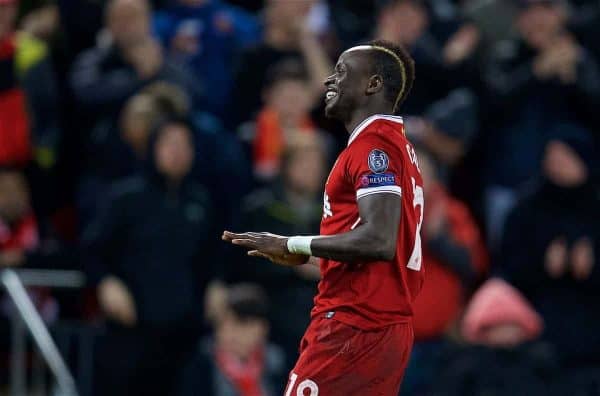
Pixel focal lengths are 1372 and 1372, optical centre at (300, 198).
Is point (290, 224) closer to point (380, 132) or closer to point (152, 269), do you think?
point (152, 269)

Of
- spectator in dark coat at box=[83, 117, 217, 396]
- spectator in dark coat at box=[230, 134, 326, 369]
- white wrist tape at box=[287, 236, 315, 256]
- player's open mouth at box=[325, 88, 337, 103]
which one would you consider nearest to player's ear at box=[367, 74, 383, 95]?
player's open mouth at box=[325, 88, 337, 103]

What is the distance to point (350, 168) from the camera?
4977 mm

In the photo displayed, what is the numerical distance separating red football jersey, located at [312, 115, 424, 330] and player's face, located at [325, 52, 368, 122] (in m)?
0.09

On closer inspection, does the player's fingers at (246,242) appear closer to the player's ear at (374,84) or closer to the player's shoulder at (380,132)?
the player's shoulder at (380,132)

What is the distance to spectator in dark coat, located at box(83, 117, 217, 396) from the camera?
29.3 feet

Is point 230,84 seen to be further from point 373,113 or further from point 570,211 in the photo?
point 373,113

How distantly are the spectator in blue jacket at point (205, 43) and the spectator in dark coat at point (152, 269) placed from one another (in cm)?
135

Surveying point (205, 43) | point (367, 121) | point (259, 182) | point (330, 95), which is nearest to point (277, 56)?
point (205, 43)

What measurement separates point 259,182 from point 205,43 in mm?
1406

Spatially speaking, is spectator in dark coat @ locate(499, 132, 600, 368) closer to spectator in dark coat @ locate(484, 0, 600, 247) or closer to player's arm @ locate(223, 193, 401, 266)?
spectator in dark coat @ locate(484, 0, 600, 247)

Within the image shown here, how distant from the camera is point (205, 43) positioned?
34.8 ft

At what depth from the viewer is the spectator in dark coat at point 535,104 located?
1038cm

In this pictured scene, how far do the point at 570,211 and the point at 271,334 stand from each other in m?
2.30

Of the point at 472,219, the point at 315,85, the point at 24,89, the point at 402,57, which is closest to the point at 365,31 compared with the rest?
the point at 315,85
